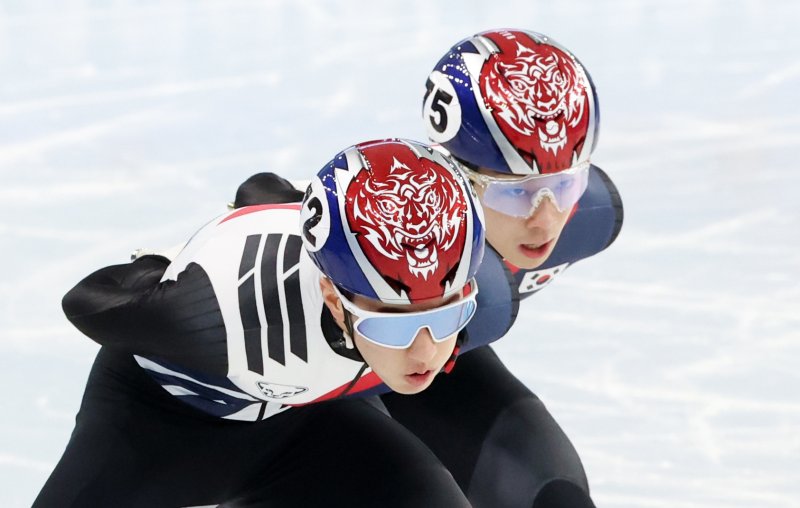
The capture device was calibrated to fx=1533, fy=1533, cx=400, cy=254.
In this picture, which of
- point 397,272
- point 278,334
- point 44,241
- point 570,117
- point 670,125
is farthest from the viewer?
point 670,125

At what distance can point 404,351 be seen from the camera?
3.36m

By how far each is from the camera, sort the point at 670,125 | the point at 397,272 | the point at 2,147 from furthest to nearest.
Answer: the point at 670,125 < the point at 2,147 < the point at 397,272

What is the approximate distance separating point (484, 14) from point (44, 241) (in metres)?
2.92

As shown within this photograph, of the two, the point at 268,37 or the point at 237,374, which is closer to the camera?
the point at 237,374

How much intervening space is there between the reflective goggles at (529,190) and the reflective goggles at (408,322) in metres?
0.64

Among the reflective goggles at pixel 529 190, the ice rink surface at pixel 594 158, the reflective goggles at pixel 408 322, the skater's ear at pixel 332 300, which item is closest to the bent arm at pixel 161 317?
the skater's ear at pixel 332 300

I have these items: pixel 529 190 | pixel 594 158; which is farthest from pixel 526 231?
pixel 594 158

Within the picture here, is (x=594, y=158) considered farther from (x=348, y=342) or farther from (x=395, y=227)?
(x=395, y=227)

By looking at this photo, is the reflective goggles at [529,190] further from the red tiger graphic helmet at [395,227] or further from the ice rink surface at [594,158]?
the ice rink surface at [594,158]

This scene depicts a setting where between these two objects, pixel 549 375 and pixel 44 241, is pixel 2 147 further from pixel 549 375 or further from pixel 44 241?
pixel 549 375

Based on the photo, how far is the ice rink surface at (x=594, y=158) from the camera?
17.0 ft

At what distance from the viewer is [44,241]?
6.03 meters

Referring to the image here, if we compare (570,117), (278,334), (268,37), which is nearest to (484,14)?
(268,37)

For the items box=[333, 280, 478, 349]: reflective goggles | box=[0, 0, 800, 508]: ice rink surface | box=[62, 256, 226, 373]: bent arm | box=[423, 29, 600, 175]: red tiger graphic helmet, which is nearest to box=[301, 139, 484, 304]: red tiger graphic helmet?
box=[333, 280, 478, 349]: reflective goggles
